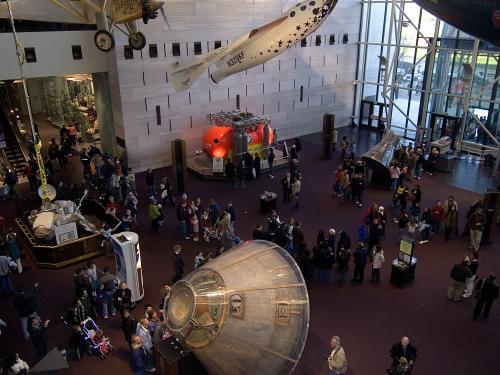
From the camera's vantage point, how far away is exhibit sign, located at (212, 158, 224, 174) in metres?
18.9

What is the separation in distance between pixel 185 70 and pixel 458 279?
1157 centimetres

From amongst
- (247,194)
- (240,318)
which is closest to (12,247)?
(240,318)

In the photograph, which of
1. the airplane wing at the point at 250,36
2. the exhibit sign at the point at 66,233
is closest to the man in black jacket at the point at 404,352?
the exhibit sign at the point at 66,233

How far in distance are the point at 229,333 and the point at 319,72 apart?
2138 centimetres

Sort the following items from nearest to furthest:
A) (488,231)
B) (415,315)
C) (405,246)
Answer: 1. (415,315)
2. (405,246)
3. (488,231)

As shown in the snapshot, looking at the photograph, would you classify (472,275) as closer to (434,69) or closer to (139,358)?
→ (139,358)

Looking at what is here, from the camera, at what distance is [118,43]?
59.2 ft

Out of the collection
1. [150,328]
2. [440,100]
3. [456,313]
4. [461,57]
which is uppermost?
[461,57]

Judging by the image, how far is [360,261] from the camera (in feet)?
37.2

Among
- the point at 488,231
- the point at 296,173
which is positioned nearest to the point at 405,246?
the point at 488,231

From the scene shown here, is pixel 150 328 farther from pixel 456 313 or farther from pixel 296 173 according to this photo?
pixel 296 173

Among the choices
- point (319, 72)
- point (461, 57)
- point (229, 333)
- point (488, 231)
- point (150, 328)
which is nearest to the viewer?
point (229, 333)

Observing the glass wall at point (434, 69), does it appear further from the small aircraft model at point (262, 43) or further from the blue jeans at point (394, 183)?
the small aircraft model at point (262, 43)

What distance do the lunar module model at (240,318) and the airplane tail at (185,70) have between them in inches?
454
